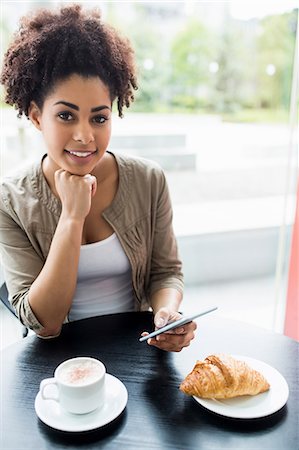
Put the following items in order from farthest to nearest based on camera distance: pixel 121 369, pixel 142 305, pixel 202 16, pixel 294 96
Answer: pixel 202 16 → pixel 294 96 → pixel 142 305 → pixel 121 369

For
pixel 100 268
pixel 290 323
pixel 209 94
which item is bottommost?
pixel 290 323

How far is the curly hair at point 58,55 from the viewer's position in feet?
3.44

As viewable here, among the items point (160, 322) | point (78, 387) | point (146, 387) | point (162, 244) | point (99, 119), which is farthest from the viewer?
point (162, 244)

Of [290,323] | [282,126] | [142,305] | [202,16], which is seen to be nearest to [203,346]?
[142,305]

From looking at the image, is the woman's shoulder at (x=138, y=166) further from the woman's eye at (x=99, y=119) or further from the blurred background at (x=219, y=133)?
the blurred background at (x=219, y=133)

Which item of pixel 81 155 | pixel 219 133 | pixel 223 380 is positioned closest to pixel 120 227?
pixel 81 155

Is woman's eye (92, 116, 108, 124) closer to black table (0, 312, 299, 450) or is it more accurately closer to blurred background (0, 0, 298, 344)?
black table (0, 312, 299, 450)

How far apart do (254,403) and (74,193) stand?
0.61 metres

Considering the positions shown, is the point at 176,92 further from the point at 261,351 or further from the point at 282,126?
the point at 261,351

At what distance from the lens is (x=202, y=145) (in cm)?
244

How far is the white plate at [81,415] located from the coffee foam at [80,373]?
2.6 inches

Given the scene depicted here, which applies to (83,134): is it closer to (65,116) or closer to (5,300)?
(65,116)

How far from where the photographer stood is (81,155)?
1.09 metres

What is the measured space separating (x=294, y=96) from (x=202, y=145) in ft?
2.58
